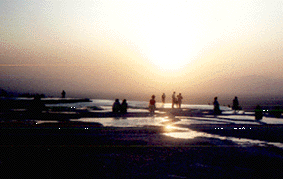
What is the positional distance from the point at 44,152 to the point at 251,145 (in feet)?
22.6

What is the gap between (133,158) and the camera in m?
6.99

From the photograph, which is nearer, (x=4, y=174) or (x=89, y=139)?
(x=4, y=174)

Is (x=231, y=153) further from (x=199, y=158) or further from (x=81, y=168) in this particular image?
(x=81, y=168)

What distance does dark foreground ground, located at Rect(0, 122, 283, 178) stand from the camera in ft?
18.3

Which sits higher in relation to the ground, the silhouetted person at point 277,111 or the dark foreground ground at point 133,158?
the silhouetted person at point 277,111

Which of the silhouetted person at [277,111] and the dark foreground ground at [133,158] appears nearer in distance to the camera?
the dark foreground ground at [133,158]

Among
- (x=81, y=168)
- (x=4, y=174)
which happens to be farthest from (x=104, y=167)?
(x=4, y=174)

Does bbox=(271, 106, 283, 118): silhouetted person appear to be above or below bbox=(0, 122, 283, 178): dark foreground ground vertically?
above

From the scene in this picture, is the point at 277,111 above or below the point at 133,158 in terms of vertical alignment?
above

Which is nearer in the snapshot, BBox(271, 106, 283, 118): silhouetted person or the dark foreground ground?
the dark foreground ground

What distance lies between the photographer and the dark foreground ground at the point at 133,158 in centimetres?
559

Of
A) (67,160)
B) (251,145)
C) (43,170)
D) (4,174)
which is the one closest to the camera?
(4,174)

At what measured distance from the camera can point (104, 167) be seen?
6.02 metres

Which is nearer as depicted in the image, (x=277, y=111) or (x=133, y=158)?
(x=133, y=158)
